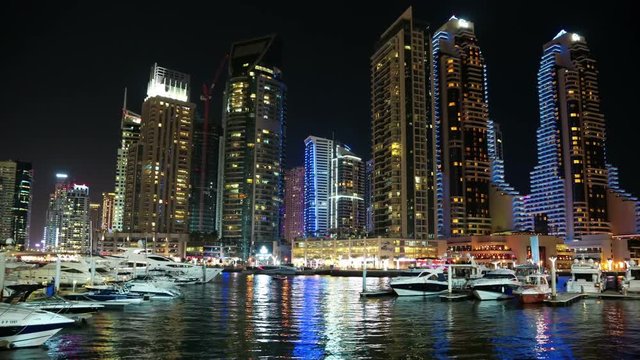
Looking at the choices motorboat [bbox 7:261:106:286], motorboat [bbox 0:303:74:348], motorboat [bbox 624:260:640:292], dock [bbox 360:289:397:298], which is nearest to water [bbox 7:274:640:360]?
motorboat [bbox 0:303:74:348]

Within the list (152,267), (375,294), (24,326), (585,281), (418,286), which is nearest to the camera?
(24,326)

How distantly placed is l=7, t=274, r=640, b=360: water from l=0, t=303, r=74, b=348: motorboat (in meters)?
0.74

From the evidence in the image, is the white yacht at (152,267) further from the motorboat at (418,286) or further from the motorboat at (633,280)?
the motorboat at (633,280)

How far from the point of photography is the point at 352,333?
123 ft

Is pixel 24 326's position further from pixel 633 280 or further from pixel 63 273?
pixel 633 280

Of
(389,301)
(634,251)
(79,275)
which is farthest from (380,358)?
(634,251)

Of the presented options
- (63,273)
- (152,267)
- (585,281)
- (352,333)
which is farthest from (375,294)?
(63,273)

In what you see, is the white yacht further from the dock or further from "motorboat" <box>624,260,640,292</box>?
Result: "motorboat" <box>624,260,640,292</box>

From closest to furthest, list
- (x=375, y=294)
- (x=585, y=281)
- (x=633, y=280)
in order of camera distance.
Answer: (x=633, y=280)
(x=375, y=294)
(x=585, y=281)

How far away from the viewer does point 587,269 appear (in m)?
74.1

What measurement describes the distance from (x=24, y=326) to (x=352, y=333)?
20966 mm

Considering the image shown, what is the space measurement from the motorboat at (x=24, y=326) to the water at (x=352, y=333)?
741mm

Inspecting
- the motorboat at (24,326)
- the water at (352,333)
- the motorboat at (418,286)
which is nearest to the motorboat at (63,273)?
the water at (352,333)

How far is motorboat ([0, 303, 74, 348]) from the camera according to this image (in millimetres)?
29047
